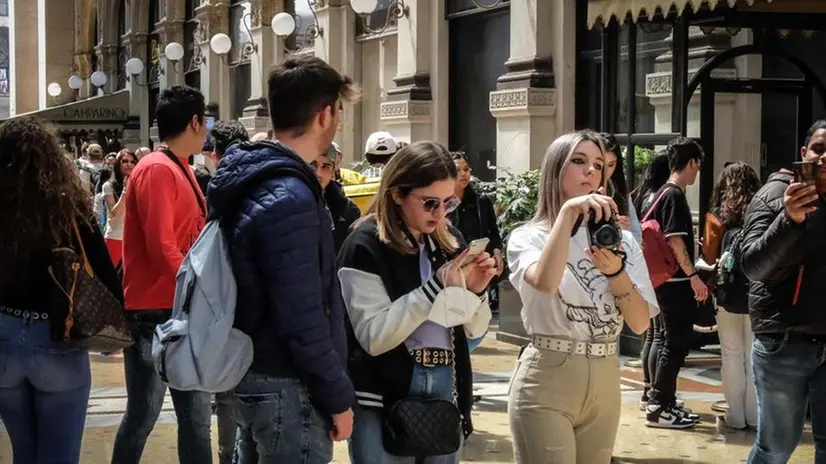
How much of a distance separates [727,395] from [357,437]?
471cm

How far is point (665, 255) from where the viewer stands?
8.34 meters

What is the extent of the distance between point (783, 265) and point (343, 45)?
14501 mm

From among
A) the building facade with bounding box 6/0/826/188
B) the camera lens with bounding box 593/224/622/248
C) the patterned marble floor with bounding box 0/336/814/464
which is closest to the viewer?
the camera lens with bounding box 593/224/622/248

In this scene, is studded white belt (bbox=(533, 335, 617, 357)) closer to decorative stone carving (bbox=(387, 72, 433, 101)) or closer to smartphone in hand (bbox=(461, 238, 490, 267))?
smartphone in hand (bbox=(461, 238, 490, 267))

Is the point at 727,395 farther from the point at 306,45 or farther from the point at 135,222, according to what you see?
the point at 306,45

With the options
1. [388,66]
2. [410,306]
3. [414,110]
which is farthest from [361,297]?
[388,66]

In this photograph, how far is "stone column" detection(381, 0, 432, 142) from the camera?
1638 cm

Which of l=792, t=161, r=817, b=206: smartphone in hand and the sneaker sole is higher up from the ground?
l=792, t=161, r=817, b=206: smartphone in hand

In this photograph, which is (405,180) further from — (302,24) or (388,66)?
(302,24)

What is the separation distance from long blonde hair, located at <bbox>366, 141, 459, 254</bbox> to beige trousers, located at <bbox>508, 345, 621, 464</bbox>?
580 millimetres

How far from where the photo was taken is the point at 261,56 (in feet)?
71.3

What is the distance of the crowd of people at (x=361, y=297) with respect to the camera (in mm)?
3705

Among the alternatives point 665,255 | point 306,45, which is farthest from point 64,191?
point 306,45

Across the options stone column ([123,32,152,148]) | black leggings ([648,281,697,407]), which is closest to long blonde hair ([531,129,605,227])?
black leggings ([648,281,697,407])
